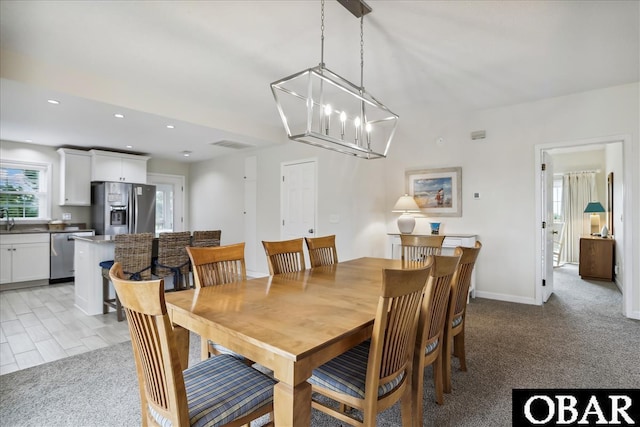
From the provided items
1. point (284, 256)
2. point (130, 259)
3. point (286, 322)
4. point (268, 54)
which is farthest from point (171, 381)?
point (130, 259)

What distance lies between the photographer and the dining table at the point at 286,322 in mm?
1029

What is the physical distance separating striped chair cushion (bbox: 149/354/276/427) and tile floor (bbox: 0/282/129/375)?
210cm

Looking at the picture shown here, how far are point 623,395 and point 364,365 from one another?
1902 millimetres

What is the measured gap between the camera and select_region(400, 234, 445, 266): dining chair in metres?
2.96

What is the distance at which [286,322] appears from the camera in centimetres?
128

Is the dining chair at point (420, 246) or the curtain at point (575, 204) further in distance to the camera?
the curtain at point (575, 204)

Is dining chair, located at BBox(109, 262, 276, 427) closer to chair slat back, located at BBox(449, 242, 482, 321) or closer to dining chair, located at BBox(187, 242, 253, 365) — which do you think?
dining chair, located at BBox(187, 242, 253, 365)

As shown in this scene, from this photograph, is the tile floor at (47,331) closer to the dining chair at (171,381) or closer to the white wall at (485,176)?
the dining chair at (171,381)

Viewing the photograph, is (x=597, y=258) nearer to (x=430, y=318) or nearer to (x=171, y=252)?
(x=430, y=318)

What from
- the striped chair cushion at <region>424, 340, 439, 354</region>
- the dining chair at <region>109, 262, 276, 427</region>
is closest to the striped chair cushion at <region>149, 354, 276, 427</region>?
the dining chair at <region>109, 262, 276, 427</region>

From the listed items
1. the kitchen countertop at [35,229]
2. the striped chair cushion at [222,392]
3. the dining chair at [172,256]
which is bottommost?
the striped chair cushion at [222,392]

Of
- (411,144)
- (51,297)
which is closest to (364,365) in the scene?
(411,144)

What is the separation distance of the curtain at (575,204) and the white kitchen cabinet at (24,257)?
1029 centimetres

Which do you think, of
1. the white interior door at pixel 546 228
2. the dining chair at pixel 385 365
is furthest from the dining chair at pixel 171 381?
the white interior door at pixel 546 228
